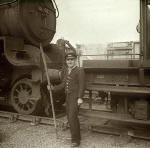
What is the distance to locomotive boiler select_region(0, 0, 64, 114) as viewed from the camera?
6047 mm

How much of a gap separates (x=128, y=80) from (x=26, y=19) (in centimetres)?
307

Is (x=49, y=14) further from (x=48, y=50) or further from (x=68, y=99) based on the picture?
(x=68, y=99)

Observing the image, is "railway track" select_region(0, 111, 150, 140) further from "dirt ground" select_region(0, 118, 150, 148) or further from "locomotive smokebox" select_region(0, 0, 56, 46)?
"locomotive smokebox" select_region(0, 0, 56, 46)

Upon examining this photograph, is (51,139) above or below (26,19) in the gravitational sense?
below

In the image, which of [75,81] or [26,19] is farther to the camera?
[26,19]

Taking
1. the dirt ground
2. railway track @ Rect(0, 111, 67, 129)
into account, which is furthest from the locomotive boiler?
the dirt ground

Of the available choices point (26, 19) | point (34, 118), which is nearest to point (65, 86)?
point (34, 118)

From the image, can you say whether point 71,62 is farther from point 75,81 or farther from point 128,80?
point 128,80

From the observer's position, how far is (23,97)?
21.1 feet

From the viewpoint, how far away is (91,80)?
16.5ft

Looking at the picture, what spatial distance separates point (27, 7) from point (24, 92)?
222 cm

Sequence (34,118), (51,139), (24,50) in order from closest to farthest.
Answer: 1. (51,139)
2. (34,118)
3. (24,50)

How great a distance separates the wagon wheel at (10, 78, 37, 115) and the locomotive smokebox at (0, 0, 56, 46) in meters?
1.16

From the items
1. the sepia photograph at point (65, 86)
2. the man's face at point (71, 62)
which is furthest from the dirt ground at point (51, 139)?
the man's face at point (71, 62)
